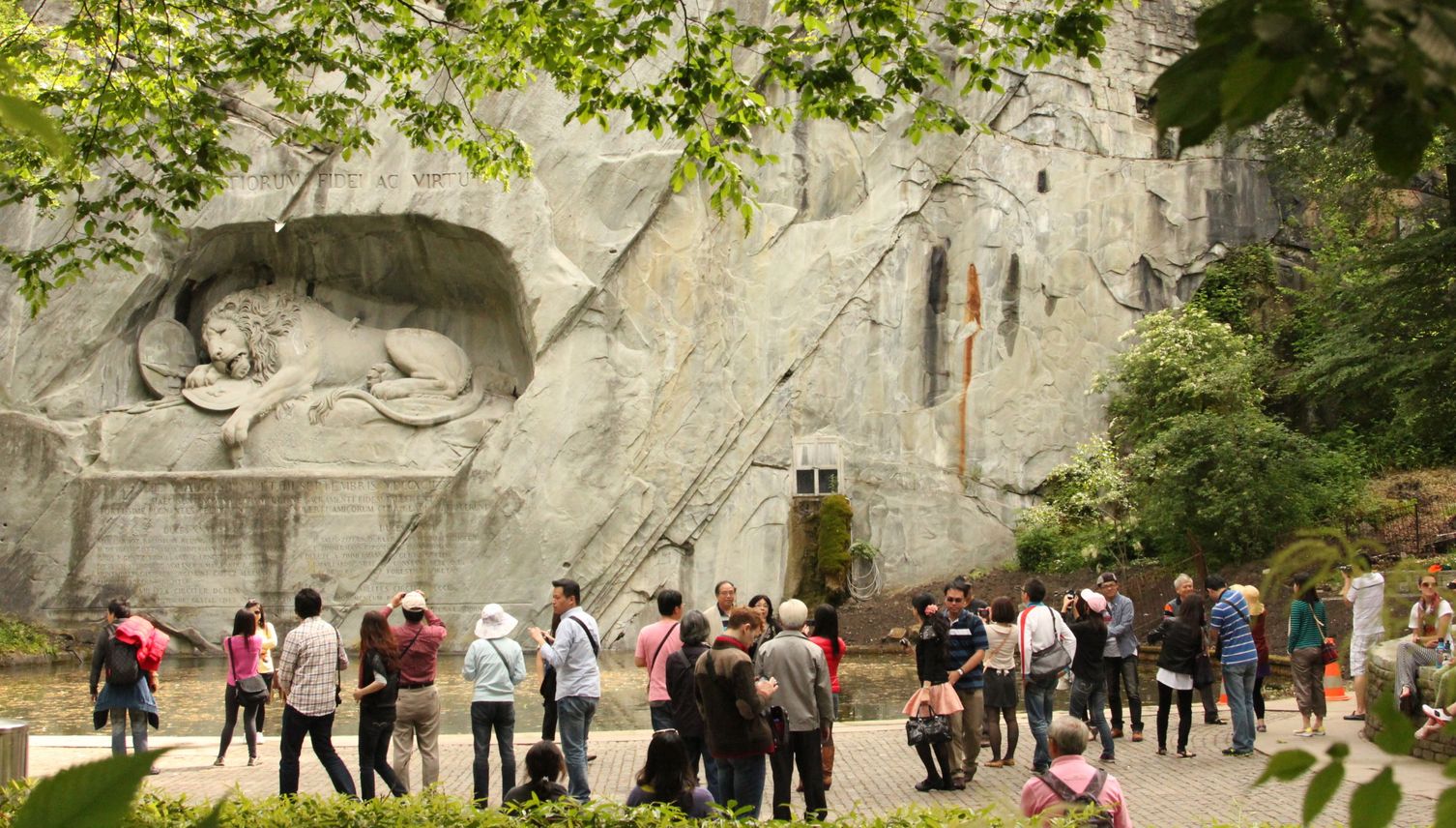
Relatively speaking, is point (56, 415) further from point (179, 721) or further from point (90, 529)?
point (179, 721)

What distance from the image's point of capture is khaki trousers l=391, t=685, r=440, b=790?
26.8 feet

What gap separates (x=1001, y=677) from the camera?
945 centimetres

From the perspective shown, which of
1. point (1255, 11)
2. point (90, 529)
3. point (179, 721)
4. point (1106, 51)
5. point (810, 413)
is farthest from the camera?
point (1106, 51)

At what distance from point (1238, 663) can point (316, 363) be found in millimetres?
14891

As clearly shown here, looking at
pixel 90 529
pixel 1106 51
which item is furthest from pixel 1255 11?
pixel 1106 51

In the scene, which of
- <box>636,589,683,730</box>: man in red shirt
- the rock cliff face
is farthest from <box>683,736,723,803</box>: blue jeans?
the rock cliff face

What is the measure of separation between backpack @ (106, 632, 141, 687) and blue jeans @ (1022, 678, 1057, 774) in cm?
614

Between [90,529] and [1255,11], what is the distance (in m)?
20.1

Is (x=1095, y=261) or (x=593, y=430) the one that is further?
(x=1095, y=261)

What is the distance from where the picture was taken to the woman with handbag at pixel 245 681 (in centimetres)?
966

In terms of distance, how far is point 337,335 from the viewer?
20.8 meters

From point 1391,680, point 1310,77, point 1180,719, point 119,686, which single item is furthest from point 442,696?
point 1310,77

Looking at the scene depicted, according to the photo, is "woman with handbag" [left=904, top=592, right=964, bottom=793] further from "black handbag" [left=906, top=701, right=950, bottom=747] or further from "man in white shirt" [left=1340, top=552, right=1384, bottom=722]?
"man in white shirt" [left=1340, top=552, right=1384, bottom=722]

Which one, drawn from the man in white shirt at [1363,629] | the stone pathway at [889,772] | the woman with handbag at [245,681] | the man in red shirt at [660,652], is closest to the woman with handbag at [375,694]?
the stone pathway at [889,772]
